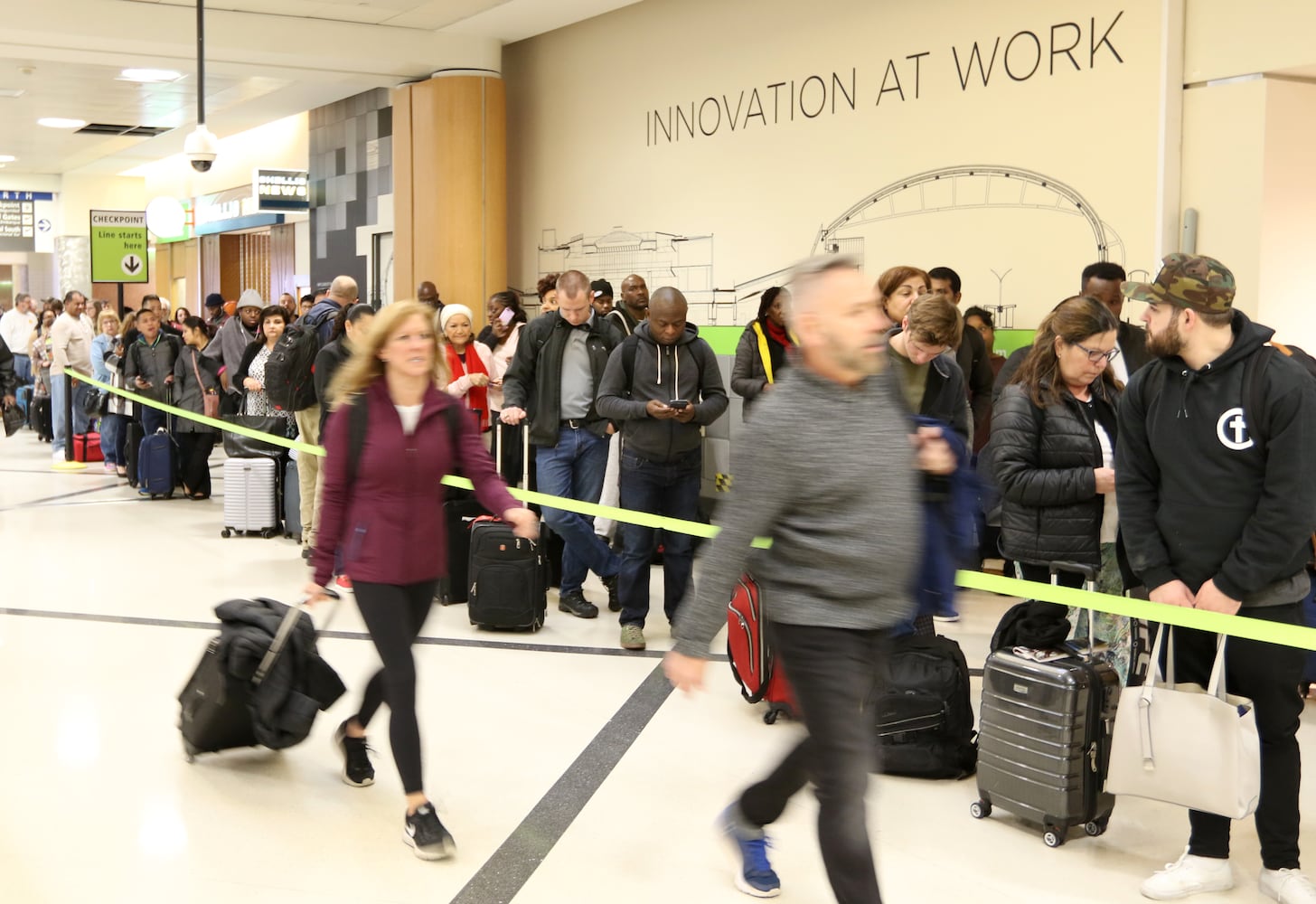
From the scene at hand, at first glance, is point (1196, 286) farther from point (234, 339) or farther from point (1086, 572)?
point (234, 339)

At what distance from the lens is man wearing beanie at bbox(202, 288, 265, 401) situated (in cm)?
1061

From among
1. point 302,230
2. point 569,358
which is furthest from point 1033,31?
point 302,230

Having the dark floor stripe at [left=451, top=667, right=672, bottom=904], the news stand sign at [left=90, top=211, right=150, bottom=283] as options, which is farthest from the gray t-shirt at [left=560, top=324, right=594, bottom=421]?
the news stand sign at [left=90, top=211, right=150, bottom=283]

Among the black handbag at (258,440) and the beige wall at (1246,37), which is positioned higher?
the beige wall at (1246,37)

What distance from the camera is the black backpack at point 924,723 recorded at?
14.0 ft

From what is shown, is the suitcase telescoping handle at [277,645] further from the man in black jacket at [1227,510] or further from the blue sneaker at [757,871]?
the man in black jacket at [1227,510]

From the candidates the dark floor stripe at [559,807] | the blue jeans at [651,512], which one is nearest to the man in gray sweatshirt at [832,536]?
the dark floor stripe at [559,807]

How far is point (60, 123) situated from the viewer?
1897cm

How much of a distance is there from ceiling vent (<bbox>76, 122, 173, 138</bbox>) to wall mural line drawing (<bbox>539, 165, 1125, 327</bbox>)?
970 cm

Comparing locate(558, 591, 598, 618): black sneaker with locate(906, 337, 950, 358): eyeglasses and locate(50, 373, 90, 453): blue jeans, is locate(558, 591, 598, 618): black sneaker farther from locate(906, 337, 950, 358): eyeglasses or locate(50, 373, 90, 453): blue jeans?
locate(50, 373, 90, 453): blue jeans

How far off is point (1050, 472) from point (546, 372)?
123 inches

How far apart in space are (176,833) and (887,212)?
611 centimetres

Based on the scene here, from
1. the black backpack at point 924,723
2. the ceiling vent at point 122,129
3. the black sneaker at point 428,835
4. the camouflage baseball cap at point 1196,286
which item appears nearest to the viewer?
the camouflage baseball cap at point 1196,286

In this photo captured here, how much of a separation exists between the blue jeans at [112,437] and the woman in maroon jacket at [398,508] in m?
9.71
